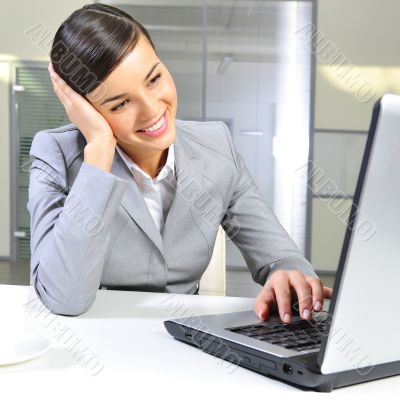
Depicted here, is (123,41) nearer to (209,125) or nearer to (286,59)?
(209,125)

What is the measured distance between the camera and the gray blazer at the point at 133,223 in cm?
121

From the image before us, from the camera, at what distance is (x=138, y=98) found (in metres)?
1.39

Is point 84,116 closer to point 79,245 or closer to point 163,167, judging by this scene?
point 163,167

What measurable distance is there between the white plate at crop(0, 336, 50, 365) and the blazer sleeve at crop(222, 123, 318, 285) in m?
0.73

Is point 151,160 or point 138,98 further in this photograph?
point 151,160

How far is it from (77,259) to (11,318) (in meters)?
0.17

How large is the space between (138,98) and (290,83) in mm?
3701

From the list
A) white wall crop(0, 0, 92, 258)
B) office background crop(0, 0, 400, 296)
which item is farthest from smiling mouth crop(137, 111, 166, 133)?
white wall crop(0, 0, 92, 258)

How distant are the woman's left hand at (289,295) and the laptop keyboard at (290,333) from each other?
5 cm

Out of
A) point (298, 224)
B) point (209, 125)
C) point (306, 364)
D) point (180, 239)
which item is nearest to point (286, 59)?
point (298, 224)

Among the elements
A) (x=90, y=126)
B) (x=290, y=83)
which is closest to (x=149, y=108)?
(x=90, y=126)

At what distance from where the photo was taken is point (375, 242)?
0.65 meters

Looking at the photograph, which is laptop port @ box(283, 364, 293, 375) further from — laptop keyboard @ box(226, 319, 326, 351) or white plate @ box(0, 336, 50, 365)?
white plate @ box(0, 336, 50, 365)

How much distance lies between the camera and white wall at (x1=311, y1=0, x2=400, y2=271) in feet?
16.2
